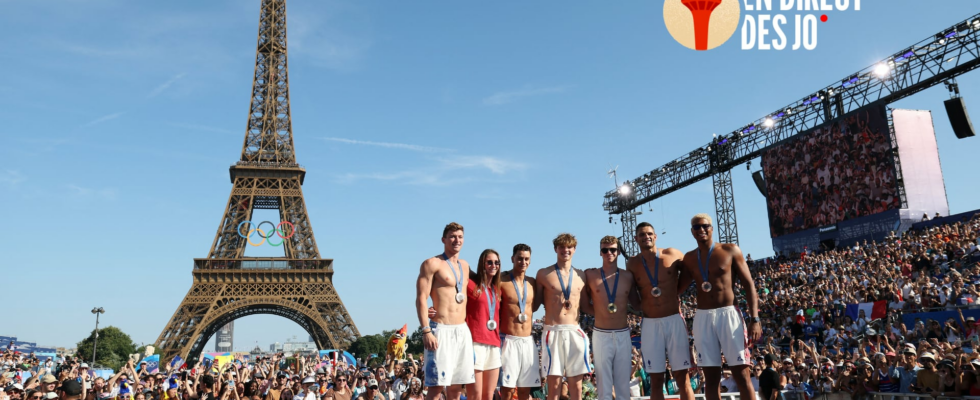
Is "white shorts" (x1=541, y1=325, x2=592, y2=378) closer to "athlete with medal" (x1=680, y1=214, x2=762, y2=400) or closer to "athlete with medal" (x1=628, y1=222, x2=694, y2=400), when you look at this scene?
"athlete with medal" (x1=628, y1=222, x2=694, y2=400)

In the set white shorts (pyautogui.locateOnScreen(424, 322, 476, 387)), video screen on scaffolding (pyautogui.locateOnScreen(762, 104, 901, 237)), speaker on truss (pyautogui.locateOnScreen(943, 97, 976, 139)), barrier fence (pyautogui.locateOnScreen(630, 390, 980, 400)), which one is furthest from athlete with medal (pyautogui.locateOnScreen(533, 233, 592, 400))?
video screen on scaffolding (pyautogui.locateOnScreen(762, 104, 901, 237))

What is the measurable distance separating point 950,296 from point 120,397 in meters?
17.5

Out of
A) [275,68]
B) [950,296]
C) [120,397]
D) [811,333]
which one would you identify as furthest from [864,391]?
[275,68]

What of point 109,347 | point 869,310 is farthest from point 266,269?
point 869,310

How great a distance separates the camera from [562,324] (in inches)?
263

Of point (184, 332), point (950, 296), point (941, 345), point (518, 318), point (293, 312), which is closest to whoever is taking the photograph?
point (518, 318)

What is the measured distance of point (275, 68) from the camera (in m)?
53.8

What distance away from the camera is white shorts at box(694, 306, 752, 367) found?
6.26m

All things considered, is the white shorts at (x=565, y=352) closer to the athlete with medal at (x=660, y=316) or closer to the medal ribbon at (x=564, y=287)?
the medal ribbon at (x=564, y=287)

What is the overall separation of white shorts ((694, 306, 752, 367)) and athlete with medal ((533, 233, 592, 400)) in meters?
1.18

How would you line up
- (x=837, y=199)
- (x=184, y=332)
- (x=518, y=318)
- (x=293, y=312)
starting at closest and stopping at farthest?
1. (x=518, y=318)
2. (x=837, y=199)
3. (x=184, y=332)
4. (x=293, y=312)

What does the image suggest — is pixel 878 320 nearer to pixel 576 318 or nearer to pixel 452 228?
pixel 576 318

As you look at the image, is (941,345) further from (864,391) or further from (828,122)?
(828,122)

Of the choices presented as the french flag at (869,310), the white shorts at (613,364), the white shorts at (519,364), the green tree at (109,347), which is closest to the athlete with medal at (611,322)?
the white shorts at (613,364)
